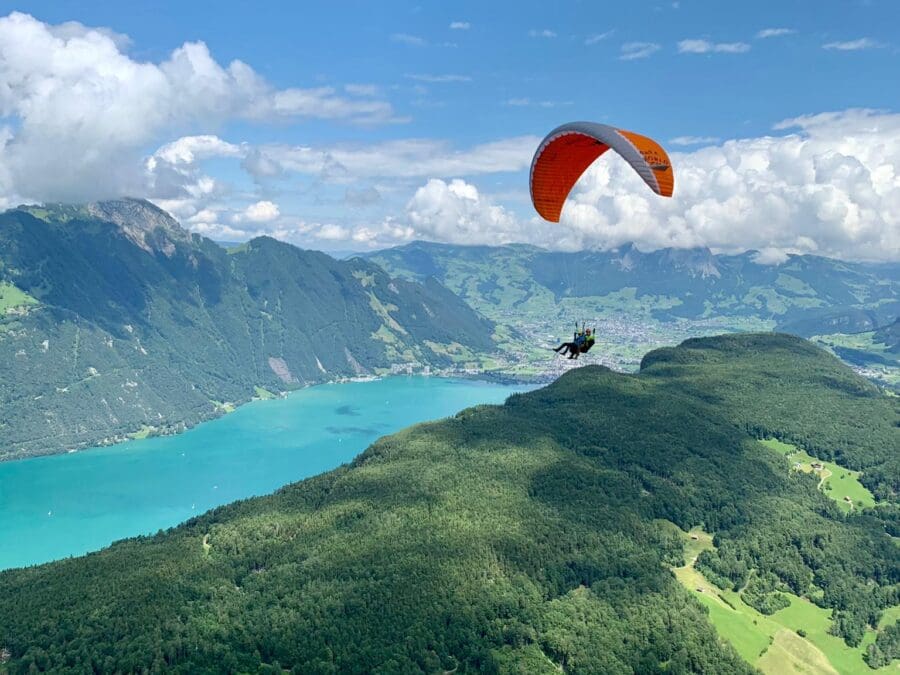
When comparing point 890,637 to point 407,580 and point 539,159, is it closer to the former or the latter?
point 407,580

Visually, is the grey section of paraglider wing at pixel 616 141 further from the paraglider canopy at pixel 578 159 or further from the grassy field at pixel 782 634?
the grassy field at pixel 782 634

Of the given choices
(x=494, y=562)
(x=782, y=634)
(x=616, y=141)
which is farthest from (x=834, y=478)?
(x=616, y=141)

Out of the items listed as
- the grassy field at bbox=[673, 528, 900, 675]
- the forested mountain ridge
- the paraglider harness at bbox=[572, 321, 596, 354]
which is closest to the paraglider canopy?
the paraglider harness at bbox=[572, 321, 596, 354]

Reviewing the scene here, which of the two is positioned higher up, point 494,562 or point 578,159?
point 578,159

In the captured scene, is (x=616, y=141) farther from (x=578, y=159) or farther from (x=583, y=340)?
(x=583, y=340)

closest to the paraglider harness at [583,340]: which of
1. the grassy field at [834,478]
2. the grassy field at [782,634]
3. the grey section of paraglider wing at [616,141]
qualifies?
the grey section of paraglider wing at [616,141]

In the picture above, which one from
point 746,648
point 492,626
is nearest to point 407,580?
point 492,626
